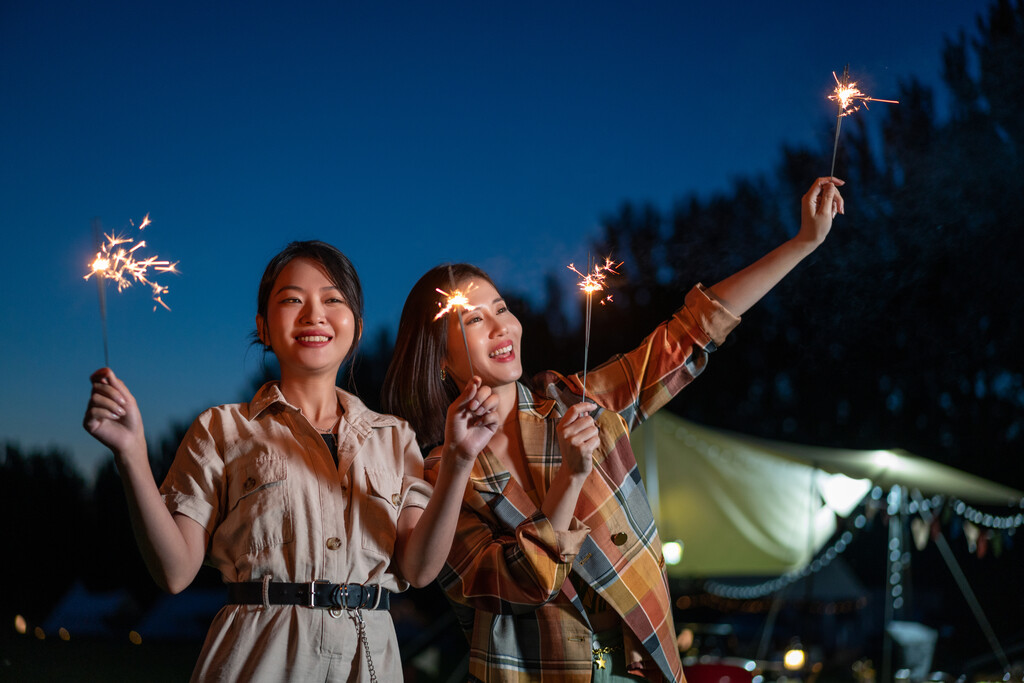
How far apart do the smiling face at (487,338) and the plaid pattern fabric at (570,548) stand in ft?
0.43

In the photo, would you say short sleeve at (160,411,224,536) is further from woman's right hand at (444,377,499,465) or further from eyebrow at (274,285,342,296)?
woman's right hand at (444,377,499,465)

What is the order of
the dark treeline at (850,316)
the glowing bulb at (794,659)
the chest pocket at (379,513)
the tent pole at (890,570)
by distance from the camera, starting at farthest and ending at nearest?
the dark treeline at (850,316), the tent pole at (890,570), the glowing bulb at (794,659), the chest pocket at (379,513)

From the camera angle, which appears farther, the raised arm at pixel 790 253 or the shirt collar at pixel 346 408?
the raised arm at pixel 790 253

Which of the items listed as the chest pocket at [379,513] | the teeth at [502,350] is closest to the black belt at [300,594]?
the chest pocket at [379,513]

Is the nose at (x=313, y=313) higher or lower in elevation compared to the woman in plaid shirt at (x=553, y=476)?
higher

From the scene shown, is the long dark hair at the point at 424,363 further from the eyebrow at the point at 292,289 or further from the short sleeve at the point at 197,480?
the short sleeve at the point at 197,480

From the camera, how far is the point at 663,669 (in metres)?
1.78

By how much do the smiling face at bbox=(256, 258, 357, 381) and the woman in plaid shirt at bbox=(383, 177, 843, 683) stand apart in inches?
11.1

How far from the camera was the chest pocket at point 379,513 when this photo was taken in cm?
159

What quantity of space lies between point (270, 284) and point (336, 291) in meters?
0.15

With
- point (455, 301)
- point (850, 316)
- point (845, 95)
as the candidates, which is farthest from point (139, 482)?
point (850, 316)

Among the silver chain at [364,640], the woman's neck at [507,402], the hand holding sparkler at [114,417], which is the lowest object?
the silver chain at [364,640]

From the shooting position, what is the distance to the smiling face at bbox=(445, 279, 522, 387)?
1.97 meters

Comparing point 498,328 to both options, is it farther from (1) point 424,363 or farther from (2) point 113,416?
(2) point 113,416
